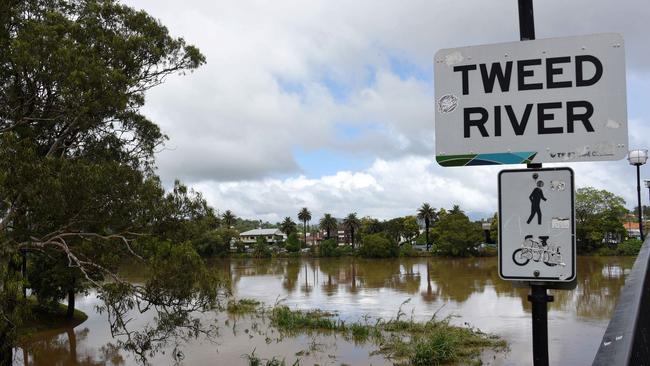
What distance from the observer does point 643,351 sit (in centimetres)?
128

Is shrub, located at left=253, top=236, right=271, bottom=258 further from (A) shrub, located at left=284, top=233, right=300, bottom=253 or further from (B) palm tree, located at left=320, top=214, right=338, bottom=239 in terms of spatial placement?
(B) palm tree, located at left=320, top=214, right=338, bottom=239

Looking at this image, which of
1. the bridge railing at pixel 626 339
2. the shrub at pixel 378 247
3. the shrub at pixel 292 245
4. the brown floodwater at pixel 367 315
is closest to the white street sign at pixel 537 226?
the bridge railing at pixel 626 339

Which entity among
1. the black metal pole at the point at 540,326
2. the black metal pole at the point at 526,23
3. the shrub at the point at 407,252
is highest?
the black metal pole at the point at 526,23

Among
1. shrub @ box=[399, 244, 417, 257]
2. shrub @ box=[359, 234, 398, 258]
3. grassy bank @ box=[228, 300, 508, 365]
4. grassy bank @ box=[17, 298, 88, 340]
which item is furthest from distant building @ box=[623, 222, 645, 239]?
grassy bank @ box=[17, 298, 88, 340]

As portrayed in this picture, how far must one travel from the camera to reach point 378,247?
53781 millimetres

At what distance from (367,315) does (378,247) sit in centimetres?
3225

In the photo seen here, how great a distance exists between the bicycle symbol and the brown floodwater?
30.1 feet

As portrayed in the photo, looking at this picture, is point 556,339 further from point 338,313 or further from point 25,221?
point 25,221

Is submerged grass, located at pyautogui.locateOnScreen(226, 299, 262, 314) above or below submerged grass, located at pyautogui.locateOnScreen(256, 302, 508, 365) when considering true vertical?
below

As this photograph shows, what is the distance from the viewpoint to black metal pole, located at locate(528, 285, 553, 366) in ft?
4.50

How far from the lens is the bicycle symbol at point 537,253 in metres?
1.39

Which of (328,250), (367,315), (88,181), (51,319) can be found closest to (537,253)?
(88,181)

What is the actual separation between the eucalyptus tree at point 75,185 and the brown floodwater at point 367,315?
936 millimetres

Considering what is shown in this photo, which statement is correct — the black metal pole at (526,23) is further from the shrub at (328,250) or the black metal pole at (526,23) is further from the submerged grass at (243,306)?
the shrub at (328,250)
